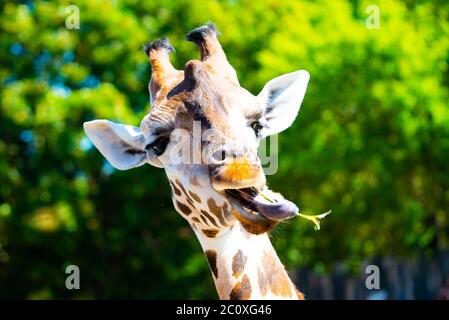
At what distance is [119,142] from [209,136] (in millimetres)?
706

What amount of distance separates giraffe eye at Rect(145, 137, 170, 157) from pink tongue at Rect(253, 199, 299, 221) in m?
0.74

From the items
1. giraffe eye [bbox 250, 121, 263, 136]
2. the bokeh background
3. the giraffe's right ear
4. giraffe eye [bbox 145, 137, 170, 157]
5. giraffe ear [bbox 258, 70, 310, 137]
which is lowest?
giraffe eye [bbox 145, 137, 170, 157]

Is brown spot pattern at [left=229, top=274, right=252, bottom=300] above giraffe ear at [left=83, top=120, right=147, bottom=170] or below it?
below

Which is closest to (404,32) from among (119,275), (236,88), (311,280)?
(311,280)

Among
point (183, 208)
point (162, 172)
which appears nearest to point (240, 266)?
point (183, 208)

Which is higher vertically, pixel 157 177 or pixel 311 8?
pixel 311 8

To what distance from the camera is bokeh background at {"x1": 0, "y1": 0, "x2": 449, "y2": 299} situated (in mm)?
14844

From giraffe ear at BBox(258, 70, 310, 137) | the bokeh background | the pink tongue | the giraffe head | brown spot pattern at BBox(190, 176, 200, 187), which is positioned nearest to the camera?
the pink tongue

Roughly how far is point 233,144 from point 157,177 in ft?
46.4

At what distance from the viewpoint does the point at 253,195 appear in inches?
150

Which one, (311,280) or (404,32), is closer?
(404,32)

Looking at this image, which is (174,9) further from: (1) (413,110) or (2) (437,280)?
(2) (437,280)

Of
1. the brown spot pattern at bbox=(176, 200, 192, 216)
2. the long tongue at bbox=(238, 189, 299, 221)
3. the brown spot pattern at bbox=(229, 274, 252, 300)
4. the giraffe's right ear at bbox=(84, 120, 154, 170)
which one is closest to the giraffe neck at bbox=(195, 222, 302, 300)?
the brown spot pattern at bbox=(229, 274, 252, 300)

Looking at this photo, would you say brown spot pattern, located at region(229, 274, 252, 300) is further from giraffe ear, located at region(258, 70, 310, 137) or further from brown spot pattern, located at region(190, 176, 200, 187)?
giraffe ear, located at region(258, 70, 310, 137)
